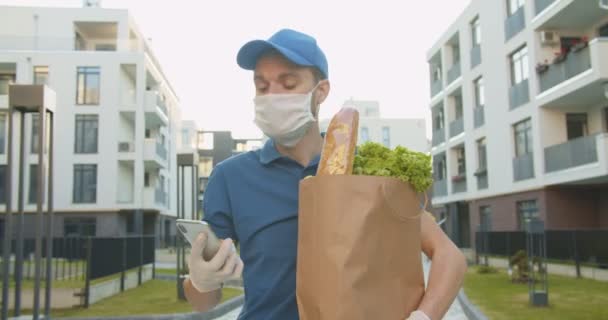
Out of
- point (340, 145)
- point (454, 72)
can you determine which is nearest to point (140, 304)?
point (340, 145)

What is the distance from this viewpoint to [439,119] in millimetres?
38719

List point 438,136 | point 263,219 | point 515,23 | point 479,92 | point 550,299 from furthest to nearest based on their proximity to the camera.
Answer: point 438,136 < point 479,92 < point 515,23 < point 550,299 < point 263,219

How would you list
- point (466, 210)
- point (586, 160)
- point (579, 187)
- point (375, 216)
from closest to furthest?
point (375, 216) < point (586, 160) < point (579, 187) < point (466, 210)

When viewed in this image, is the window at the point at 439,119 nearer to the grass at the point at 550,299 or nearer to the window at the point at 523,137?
the window at the point at 523,137

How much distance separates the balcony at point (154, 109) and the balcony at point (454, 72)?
18.3 meters

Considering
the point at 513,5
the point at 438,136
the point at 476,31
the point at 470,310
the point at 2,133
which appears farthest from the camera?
the point at 438,136

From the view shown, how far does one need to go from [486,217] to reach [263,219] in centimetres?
3093

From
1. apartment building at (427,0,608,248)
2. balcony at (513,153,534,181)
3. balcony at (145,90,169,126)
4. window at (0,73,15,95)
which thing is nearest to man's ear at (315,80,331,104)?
apartment building at (427,0,608,248)

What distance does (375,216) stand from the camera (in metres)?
1.64

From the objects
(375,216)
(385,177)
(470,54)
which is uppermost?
(470,54)

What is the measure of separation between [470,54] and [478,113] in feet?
11.1

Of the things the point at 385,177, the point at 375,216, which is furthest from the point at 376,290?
the point at 385,177

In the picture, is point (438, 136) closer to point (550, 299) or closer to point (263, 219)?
point (550, 299)

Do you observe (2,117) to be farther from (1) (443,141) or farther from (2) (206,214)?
(2) (206,214)
